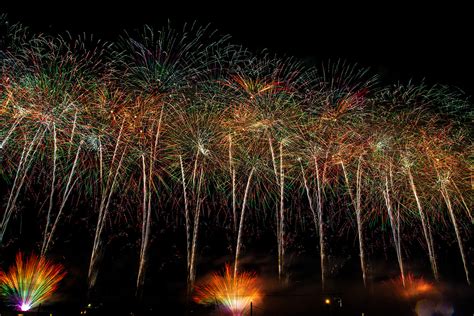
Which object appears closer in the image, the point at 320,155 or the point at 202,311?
the point at 320,155

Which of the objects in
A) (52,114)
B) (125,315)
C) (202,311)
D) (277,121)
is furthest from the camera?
(202,311)

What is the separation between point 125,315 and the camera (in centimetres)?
3067

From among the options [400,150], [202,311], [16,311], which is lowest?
[16,311]

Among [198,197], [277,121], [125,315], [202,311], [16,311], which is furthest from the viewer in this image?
[202,311]

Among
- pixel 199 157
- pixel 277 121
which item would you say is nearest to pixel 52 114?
pixel 199 157

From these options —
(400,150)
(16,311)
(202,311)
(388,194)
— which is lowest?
(16,311)

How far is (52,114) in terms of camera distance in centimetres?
2020

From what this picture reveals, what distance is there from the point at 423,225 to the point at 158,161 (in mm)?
14095

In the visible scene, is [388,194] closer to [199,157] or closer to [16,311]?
[199,157]

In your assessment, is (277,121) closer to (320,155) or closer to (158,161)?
(320,155)

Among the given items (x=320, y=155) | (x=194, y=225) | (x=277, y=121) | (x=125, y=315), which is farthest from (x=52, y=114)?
(x=125, y=315)

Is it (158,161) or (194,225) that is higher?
(158,161)

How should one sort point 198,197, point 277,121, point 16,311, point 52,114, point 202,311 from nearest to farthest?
point 52,114 < point 277,121 < point 198,197 < point 16,311 < point 202,311

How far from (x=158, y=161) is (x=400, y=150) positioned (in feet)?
40.4
